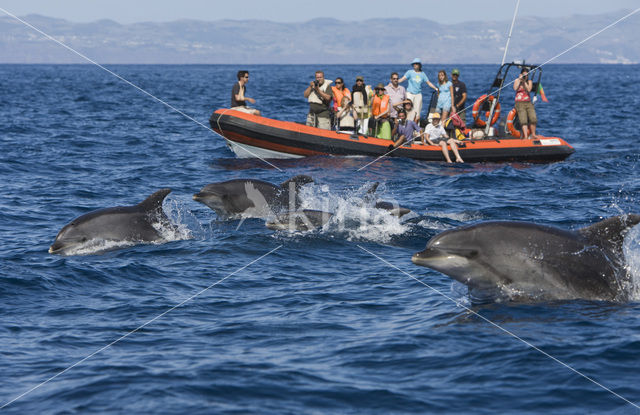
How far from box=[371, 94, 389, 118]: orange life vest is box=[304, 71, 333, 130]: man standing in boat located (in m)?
1.30

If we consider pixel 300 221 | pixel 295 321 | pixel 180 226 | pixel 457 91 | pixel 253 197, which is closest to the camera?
pixel 295 321

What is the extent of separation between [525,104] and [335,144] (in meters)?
5.59

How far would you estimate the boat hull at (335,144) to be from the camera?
73.7ft

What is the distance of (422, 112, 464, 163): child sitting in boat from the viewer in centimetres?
2224

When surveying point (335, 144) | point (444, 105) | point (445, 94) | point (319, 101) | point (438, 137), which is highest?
point (445, 94)

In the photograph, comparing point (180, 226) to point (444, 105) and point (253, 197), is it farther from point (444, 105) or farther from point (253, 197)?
point (444, 105)

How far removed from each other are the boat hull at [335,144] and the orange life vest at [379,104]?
82 centimetres

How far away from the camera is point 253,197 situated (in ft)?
47.1

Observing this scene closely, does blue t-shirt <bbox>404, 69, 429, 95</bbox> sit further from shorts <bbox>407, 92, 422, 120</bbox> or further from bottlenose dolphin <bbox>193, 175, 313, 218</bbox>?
bottlenose dolphin <bbox>193, 175, 313, 218</bbox>

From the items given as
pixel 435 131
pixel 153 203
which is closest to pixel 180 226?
pixel 153 203

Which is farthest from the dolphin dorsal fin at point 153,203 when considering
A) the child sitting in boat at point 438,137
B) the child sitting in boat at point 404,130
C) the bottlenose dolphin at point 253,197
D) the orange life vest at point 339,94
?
the child sitting in boat at point 438,137

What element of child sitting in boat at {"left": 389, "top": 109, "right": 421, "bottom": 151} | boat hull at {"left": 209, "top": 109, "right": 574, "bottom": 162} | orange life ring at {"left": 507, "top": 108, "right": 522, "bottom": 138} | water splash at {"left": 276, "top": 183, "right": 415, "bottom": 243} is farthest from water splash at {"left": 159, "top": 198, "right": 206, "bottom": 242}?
orange life ring at {"left": 507, "top": 108, "right": 522, "bottom": 138}

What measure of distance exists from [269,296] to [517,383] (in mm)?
3871

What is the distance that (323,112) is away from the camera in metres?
23.5
